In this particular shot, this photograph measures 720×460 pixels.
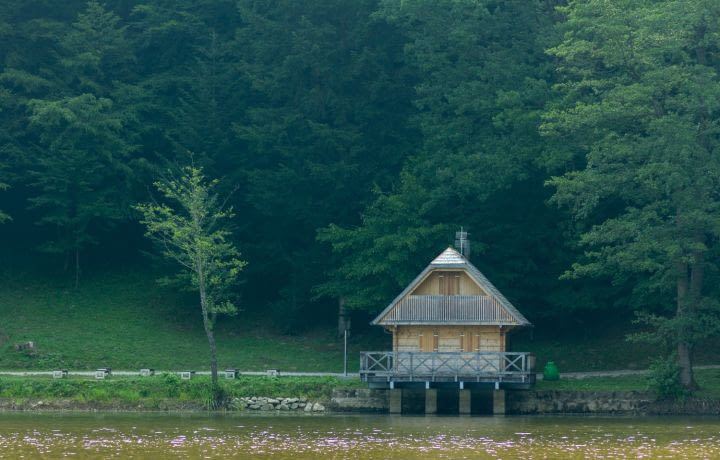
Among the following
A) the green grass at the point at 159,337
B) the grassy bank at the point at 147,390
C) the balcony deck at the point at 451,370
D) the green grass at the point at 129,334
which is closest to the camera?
the balcony deck at the point at 451,370

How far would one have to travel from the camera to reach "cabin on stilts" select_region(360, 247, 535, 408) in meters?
55.1

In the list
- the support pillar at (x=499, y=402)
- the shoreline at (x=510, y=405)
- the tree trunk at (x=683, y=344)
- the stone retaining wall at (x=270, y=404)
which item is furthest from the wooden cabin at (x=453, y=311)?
the tree trunk at (x=683, y=344)

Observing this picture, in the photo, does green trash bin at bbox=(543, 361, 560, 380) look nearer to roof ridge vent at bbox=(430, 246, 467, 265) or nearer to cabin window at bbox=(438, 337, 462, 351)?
cabin window at bbox=(438, 337, 462, 351)

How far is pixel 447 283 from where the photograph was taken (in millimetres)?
56750

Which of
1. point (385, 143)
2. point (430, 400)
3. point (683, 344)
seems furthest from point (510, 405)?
point (385, 143)

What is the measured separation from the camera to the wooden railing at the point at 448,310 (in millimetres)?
56312

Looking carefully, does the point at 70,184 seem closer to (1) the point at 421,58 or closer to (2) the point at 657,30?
(1) the point at 421,58

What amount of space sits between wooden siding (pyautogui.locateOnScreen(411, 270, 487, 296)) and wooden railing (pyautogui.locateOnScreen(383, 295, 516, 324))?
0.68 ft

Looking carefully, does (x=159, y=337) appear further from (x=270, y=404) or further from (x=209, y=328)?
(x=270, y=404)

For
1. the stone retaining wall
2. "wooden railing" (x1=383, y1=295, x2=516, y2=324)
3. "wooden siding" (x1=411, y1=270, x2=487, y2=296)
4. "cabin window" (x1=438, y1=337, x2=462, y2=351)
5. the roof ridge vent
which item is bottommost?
the stone retaining wall

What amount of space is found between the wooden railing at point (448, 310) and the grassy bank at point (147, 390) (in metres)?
3.64

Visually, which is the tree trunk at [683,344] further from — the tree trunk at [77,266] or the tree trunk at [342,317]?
the tree trunk at [77,266]

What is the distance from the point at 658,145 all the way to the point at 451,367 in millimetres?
12695

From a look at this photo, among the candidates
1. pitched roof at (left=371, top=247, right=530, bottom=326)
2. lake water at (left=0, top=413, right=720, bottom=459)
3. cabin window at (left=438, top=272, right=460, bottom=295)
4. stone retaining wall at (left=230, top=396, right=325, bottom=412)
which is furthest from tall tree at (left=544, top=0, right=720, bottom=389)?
stone retaining wall at (left=230, top=396, right=325, bottom=412)
